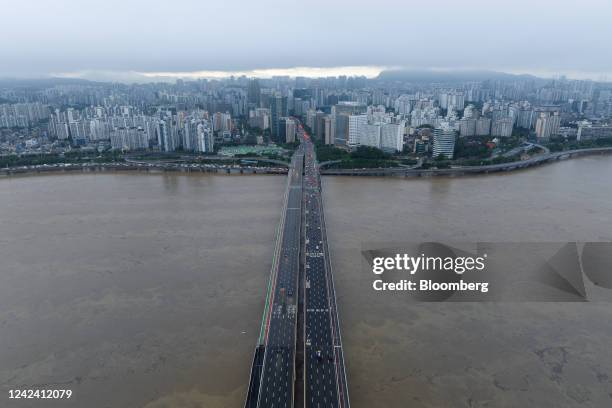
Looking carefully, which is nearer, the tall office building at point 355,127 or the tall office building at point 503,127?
the tall office building at point 355,127

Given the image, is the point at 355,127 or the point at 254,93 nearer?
the point at 355,127

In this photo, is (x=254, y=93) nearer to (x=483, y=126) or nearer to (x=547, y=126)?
(x=483, y=126)

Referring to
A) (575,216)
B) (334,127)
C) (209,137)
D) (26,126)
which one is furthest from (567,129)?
(26,126)

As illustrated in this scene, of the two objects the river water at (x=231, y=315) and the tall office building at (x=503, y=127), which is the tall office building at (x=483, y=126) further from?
the river water at (x=231, y=315)

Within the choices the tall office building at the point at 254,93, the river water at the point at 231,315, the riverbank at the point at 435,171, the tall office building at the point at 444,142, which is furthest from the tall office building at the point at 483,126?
the tall office building at the point at 254,93

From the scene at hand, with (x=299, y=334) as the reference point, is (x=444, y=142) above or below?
above

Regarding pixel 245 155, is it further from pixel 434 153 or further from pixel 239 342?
pixel 239 342

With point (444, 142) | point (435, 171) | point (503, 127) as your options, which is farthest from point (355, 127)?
point (503, 127)

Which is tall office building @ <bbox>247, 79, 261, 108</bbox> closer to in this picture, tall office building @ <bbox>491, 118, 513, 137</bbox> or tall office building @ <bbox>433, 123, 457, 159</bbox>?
tall office building @ <bbox>491, 118, 513, 137</bbox>
